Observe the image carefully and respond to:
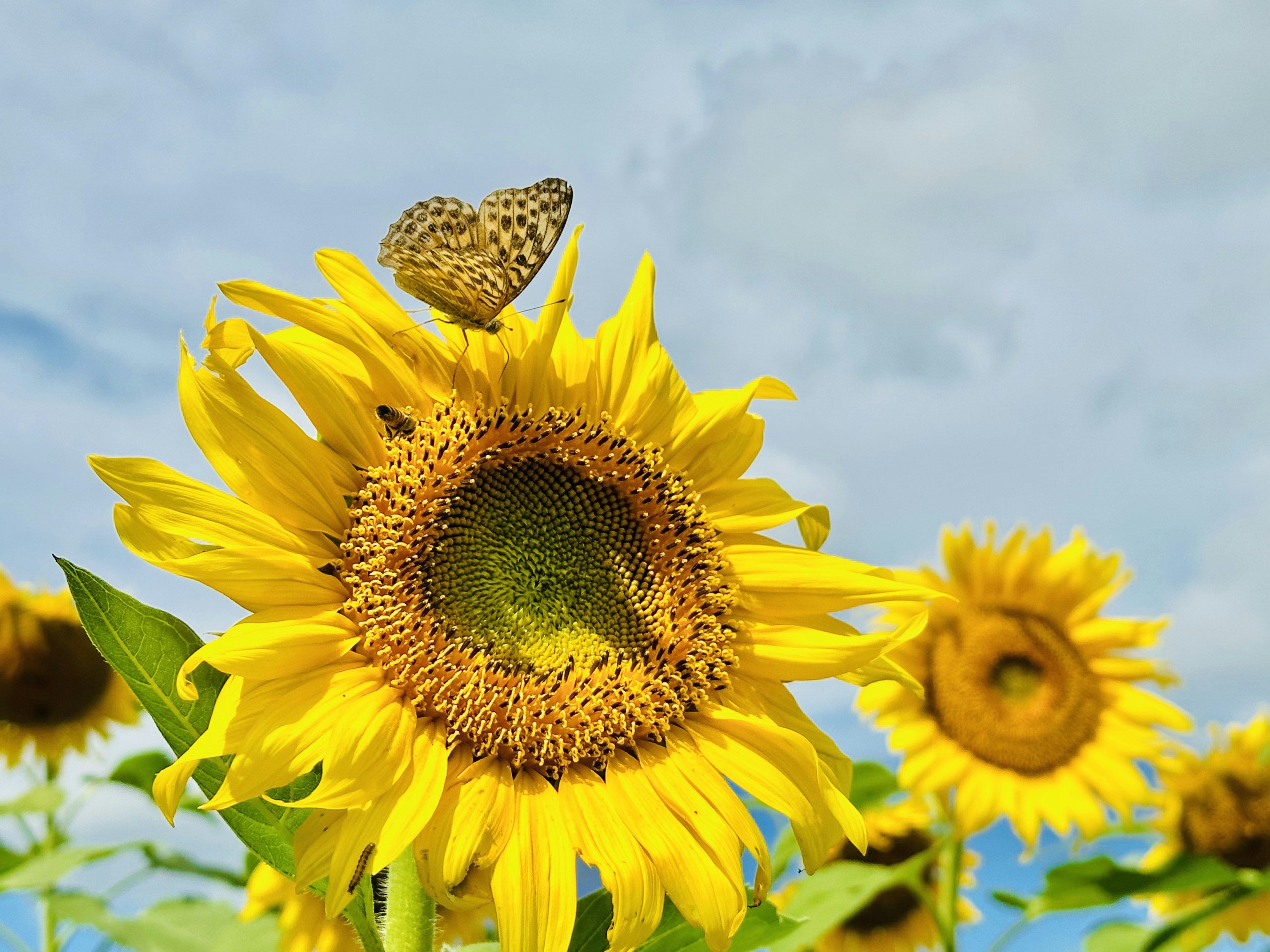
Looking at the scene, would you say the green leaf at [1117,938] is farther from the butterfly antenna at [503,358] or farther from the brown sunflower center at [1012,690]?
the butterfly antenna at [503,358]

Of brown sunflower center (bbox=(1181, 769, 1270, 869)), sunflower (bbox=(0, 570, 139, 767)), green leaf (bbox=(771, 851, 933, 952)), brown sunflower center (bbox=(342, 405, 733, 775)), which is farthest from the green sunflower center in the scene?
brown sunflower center (bbox=(1181, 769, 1270, 869))

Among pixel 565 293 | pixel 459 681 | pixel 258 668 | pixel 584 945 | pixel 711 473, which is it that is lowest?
pixel 584 945

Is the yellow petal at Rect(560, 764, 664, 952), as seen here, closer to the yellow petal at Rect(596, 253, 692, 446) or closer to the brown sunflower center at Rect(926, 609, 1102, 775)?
the yellow petal at Rect(596, 253, 692, 446)

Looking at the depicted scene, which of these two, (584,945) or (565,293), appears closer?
(584,945)

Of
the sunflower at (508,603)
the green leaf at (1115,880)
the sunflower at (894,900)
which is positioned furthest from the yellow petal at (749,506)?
the sunflower at (894,900)

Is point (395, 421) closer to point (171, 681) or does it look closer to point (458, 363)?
point (458, 363)

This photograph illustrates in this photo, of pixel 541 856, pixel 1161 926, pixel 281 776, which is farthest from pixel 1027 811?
pixel 281 776

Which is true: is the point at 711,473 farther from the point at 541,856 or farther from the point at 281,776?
the point at 281,776
